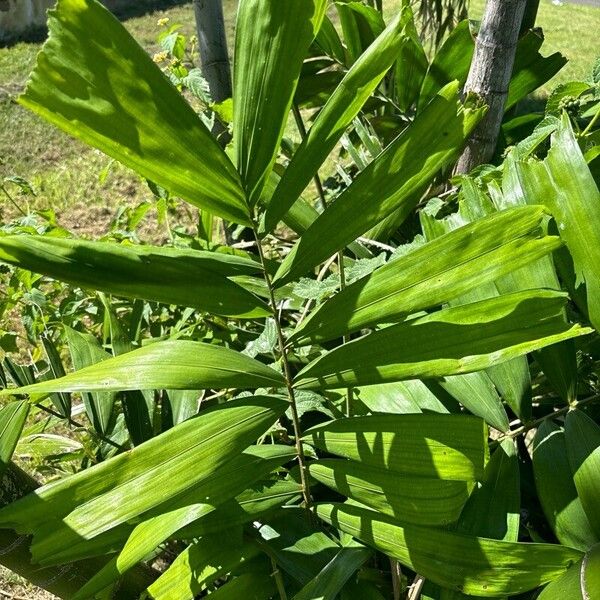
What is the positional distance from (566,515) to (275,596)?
16.0 inches

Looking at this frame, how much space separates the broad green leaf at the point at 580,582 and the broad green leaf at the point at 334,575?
0.22 m

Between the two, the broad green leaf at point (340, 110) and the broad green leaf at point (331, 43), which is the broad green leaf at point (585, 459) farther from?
the broad green leaf at point (331, 43)

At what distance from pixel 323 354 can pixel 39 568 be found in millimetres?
409

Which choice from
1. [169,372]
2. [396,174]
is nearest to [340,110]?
[396,174]

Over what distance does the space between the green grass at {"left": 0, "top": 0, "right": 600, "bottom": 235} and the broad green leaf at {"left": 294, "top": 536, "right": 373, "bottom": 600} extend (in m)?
1.45

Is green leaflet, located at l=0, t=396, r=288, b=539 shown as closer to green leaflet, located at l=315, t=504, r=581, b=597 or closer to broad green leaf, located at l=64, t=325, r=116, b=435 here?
green leaflet, located at l=315, t=504, r=581, b=597

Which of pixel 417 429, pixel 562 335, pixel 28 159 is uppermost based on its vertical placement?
pixel 28 159

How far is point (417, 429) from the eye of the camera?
0.74 meters

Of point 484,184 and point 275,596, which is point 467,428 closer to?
point 275,596

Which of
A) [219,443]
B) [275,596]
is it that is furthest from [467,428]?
[275,596]

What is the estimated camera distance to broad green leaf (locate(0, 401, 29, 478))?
0.81 meters

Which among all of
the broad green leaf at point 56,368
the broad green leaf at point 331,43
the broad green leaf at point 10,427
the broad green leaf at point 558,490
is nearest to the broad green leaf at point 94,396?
the broad green leaf at point 56,368

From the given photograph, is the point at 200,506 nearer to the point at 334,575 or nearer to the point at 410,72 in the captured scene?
the point at 334,575

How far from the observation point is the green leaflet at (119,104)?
555 mm
